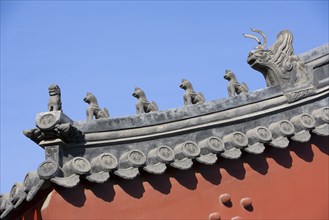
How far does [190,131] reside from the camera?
6.32 meters

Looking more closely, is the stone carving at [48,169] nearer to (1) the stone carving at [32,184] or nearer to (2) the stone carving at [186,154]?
(1) the stone carving at [32,184]

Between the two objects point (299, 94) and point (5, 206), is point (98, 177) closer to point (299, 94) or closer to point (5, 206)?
point (5, 206)

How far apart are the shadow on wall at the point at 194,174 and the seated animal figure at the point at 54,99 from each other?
33.0 inches

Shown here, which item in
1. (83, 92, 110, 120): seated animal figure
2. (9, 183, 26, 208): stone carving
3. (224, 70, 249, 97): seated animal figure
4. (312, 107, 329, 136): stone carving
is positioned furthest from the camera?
(224, 70, 249, 97): seated animal figure

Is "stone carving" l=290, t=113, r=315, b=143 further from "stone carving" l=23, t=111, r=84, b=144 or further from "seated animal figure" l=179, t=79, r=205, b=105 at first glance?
"stone carving" l=23, t=111, r=84, b=144

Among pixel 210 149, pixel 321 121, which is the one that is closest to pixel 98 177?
pixel 210 149

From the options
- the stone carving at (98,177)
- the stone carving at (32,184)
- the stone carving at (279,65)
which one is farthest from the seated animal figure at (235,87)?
the stone carving at (32,184)

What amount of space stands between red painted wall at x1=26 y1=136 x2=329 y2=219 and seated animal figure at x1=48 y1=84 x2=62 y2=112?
2.76ft

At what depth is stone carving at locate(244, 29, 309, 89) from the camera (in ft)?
22.7

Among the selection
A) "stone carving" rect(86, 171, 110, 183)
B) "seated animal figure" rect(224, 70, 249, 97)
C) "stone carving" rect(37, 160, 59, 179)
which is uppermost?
"seated animal figure" rect(224, 70, 249, 97)

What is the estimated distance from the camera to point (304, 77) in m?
6.97

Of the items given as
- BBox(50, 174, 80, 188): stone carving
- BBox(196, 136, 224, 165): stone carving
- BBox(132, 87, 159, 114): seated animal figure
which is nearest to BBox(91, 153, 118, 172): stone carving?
BBox(50, 174, 80, 188): stone carving

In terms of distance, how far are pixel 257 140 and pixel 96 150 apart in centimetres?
185

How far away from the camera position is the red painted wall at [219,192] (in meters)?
5.86
